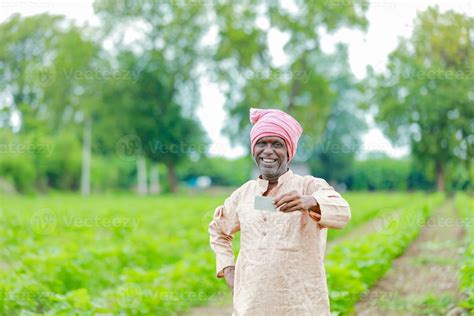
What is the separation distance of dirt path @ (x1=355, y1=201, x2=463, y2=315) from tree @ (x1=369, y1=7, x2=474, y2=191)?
6.92 m

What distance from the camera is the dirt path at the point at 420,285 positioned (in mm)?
6949

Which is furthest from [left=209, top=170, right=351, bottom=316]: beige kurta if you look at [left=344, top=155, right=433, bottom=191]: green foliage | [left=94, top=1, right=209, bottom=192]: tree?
[left=344, top=155, right=433, bottom=191]: green foliage

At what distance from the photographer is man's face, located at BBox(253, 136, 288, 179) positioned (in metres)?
3.04

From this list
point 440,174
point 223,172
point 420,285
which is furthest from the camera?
point 223,172

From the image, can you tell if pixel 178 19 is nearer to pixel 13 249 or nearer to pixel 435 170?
pixel 435 170

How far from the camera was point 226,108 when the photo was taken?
35.4m

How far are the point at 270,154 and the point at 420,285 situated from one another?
251 inches

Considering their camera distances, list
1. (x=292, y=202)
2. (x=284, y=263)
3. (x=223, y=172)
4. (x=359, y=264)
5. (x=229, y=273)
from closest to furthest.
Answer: (x=292, y=202) → (x=284, y=263) → (x=229, y=273) → (x=359, y=264) → (x=223, y=172)

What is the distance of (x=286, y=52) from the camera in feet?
106

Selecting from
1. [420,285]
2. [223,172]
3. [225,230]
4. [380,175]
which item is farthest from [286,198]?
[223,172]

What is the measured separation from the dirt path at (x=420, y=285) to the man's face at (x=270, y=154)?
13.0 ft

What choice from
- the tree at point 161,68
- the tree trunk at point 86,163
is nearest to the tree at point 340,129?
the tree at point 161,68

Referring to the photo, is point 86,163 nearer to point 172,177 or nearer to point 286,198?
point 172,177

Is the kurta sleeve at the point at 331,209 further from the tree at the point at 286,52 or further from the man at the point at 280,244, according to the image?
the tree at the point at 286,52
